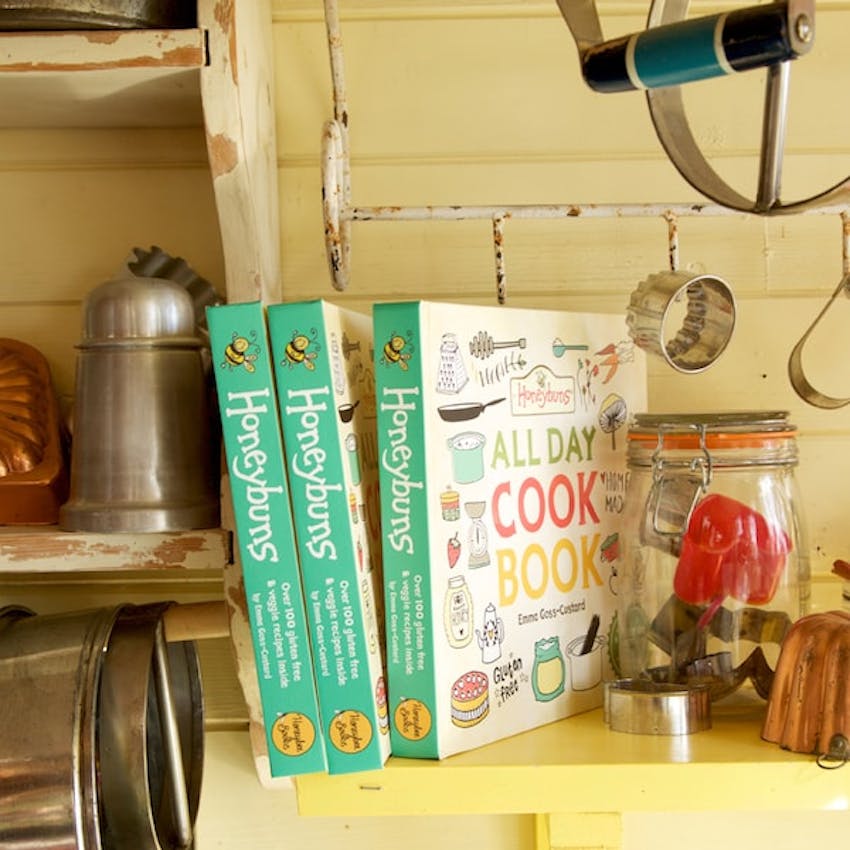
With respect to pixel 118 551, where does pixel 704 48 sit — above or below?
above

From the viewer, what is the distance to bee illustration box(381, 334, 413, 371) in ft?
2.14

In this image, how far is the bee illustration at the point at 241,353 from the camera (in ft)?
2.11

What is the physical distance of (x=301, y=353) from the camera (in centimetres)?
64

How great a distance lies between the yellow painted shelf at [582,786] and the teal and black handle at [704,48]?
0.39 m

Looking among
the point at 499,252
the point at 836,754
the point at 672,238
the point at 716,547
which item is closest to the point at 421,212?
the point at 499,252

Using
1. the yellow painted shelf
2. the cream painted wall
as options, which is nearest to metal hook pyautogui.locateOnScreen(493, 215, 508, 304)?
the cream painted wall

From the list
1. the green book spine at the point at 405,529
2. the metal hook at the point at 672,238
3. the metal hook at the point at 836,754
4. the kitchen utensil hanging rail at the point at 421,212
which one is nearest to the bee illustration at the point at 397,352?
the green book spine at the point at 405,529

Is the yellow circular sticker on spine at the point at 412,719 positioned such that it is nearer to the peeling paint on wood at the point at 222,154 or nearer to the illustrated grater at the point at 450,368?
the illustrated grater at the point at 450,368

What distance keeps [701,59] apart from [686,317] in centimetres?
33

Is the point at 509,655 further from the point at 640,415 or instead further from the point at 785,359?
the point at 785,359

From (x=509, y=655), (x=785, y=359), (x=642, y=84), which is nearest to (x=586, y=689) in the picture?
(x=509, y=655)

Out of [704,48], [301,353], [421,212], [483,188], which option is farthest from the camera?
[483,188]

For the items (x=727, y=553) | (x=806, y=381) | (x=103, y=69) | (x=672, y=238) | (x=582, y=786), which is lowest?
(x=582, y=786)

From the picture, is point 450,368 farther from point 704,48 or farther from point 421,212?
point 704,48
